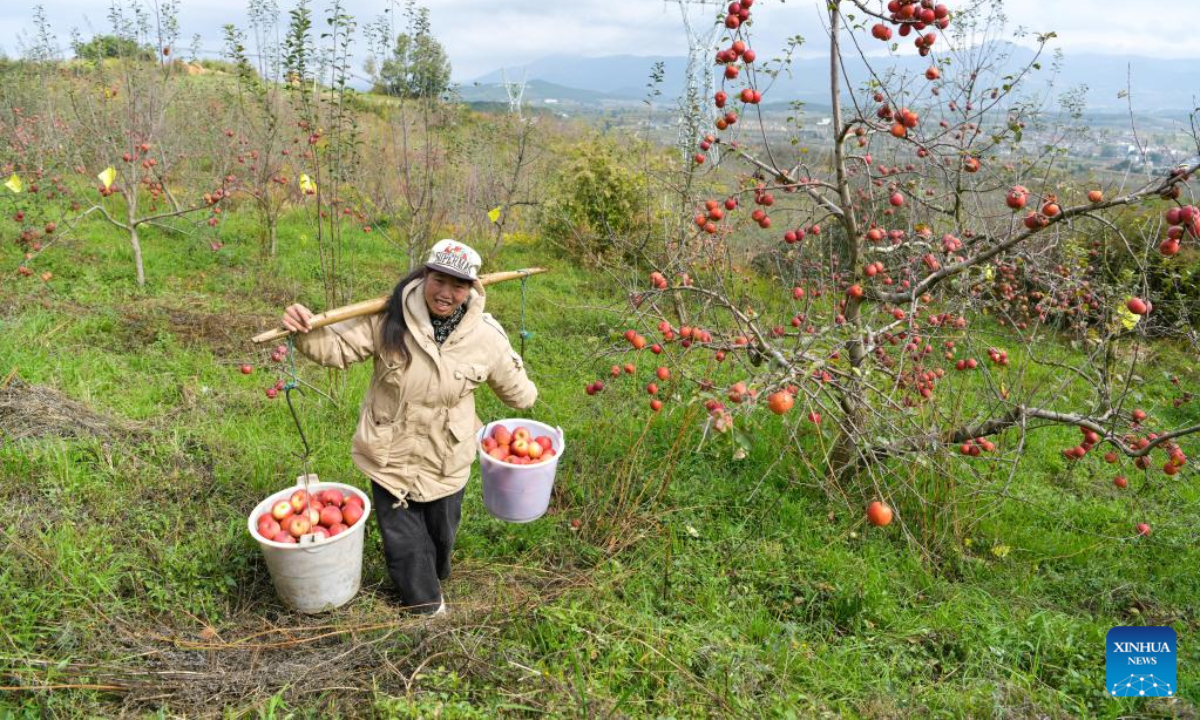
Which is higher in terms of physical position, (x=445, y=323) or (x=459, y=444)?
(x=445, y=323)

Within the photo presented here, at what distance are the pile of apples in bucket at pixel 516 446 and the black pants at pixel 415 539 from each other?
0.24 meters

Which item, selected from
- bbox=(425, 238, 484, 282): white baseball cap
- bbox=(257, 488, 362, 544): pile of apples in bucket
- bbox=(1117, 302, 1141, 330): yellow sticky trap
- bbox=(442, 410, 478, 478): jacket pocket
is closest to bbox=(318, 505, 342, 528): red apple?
bbox=(257, 488, 362, 544): pile of apples in bucket

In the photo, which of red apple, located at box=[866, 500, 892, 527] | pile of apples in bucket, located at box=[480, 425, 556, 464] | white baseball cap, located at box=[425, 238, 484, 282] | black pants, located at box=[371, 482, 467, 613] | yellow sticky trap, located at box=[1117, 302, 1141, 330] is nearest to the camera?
red apple, located at box=[866, 500, 892, 527]

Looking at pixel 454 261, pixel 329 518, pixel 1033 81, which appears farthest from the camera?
pixel 1033 81

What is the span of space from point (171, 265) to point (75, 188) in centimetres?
373

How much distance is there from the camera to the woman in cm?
231

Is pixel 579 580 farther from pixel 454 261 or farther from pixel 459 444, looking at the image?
pixel 454 261

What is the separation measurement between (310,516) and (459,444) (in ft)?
1.88

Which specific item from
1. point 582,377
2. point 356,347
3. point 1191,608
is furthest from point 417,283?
point 1191,608

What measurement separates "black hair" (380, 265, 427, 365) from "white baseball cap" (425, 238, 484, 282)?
10 centimetres

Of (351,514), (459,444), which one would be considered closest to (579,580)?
(459,444)

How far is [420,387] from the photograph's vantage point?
2.36 metres

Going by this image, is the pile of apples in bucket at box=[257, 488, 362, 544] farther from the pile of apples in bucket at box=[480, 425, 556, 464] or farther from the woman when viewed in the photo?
the pile of apples in bucket at box=[480, 425, 556, 464]

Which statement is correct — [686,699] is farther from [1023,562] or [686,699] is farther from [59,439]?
[59,439]
